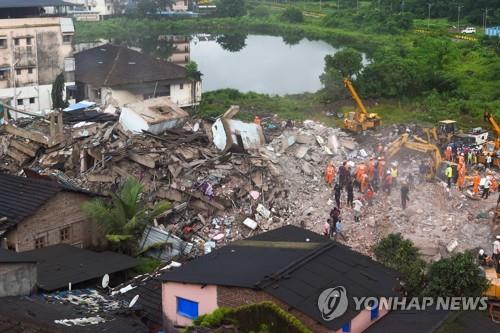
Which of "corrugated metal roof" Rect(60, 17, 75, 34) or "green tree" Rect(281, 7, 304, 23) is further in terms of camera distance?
"green tree" Rect(281, 7, 304, 23)

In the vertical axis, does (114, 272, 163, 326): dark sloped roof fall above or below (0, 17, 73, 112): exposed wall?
below

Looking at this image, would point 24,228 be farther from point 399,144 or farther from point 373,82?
point 373,82

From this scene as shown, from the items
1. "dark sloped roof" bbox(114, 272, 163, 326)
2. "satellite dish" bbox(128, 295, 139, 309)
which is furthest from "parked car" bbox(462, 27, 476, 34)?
"satellite dish" bbox(128, 295, 139, 309)

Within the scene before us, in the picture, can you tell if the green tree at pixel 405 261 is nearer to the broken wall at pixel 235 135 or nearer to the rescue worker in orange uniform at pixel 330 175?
the rescue worker in orange uniform at pixel 330 175

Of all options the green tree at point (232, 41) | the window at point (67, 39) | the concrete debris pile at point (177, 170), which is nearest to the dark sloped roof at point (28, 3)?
the window at point (67, 39)

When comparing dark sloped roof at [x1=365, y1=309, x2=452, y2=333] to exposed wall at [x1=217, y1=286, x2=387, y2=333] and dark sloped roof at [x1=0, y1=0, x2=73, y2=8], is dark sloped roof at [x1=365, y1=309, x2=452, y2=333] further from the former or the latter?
dark sloped roof at [x1=0, y1=0, x2=73, y2=8]

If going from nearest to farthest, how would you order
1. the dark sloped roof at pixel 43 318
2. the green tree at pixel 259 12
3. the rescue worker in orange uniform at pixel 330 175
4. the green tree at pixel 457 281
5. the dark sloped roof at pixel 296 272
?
the dark sloped roof at pixel 43 318, the dark sloped roof at pixel 296 272, the green tree at pixel 457 281, the rescue worker in orange uniform at pixel 330 175, the green tree at pixel 259 12

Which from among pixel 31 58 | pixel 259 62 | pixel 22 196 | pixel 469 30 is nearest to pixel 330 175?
pixel 22 196

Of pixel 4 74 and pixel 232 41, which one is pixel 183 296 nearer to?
pixel 4 74
